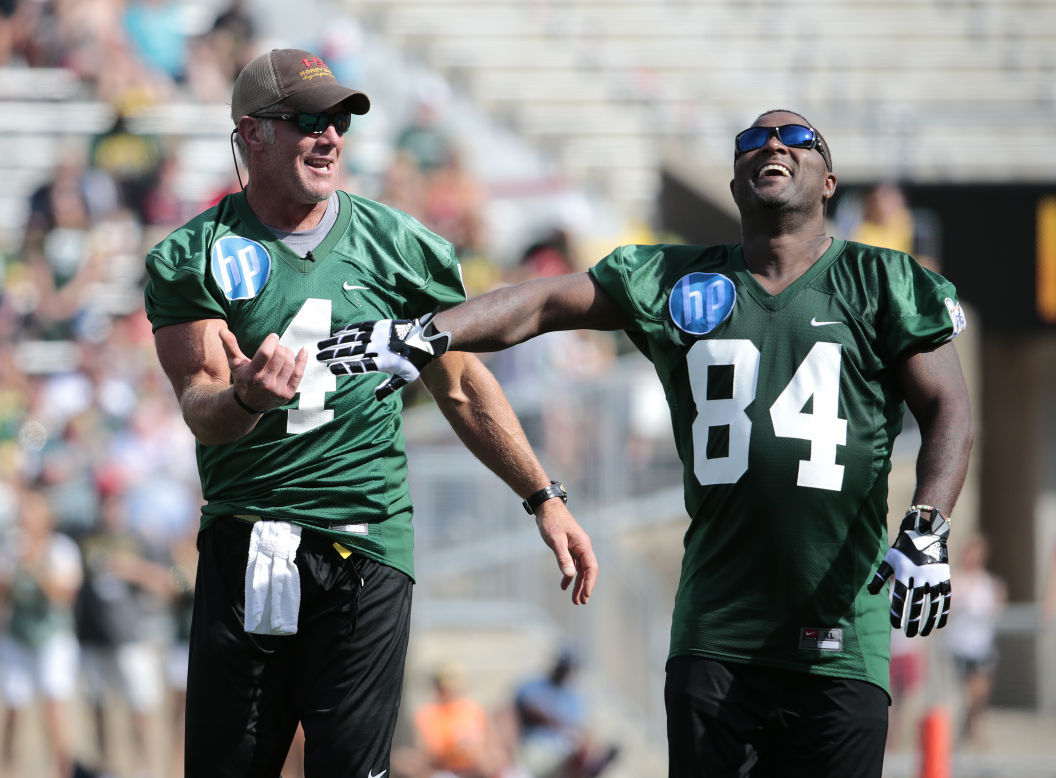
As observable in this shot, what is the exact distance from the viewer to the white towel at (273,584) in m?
3.91

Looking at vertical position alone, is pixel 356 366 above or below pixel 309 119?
Answer: below

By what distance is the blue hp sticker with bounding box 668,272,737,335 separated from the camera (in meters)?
3.89

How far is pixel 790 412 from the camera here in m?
3.82

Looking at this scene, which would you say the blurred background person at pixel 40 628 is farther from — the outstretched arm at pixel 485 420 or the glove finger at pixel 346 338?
the glove finger at pixel 346 338

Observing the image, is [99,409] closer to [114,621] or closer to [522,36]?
[114,621]

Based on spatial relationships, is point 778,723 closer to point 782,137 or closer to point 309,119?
point 782,137

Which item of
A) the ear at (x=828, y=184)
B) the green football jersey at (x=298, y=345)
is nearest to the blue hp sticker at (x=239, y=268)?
the green football jersey at (x=298, y=345)

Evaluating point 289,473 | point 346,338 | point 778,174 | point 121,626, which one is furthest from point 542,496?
point 121,626

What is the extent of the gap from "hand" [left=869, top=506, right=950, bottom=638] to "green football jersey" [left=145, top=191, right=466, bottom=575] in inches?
49.3

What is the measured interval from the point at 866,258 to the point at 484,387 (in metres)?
1.06

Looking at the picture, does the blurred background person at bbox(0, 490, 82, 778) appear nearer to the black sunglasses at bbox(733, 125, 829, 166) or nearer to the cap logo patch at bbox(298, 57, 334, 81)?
the cap logo patch at bbox(298, 57, 334, 81)

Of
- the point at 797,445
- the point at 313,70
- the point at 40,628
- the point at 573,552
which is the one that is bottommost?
the point at 40,628

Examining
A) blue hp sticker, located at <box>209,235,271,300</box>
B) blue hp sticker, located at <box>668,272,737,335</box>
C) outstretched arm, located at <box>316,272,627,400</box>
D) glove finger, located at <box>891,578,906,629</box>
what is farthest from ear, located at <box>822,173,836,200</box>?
blue hp sticker, located at <box>209,235,271,300</box>

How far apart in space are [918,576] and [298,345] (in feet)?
5.10
